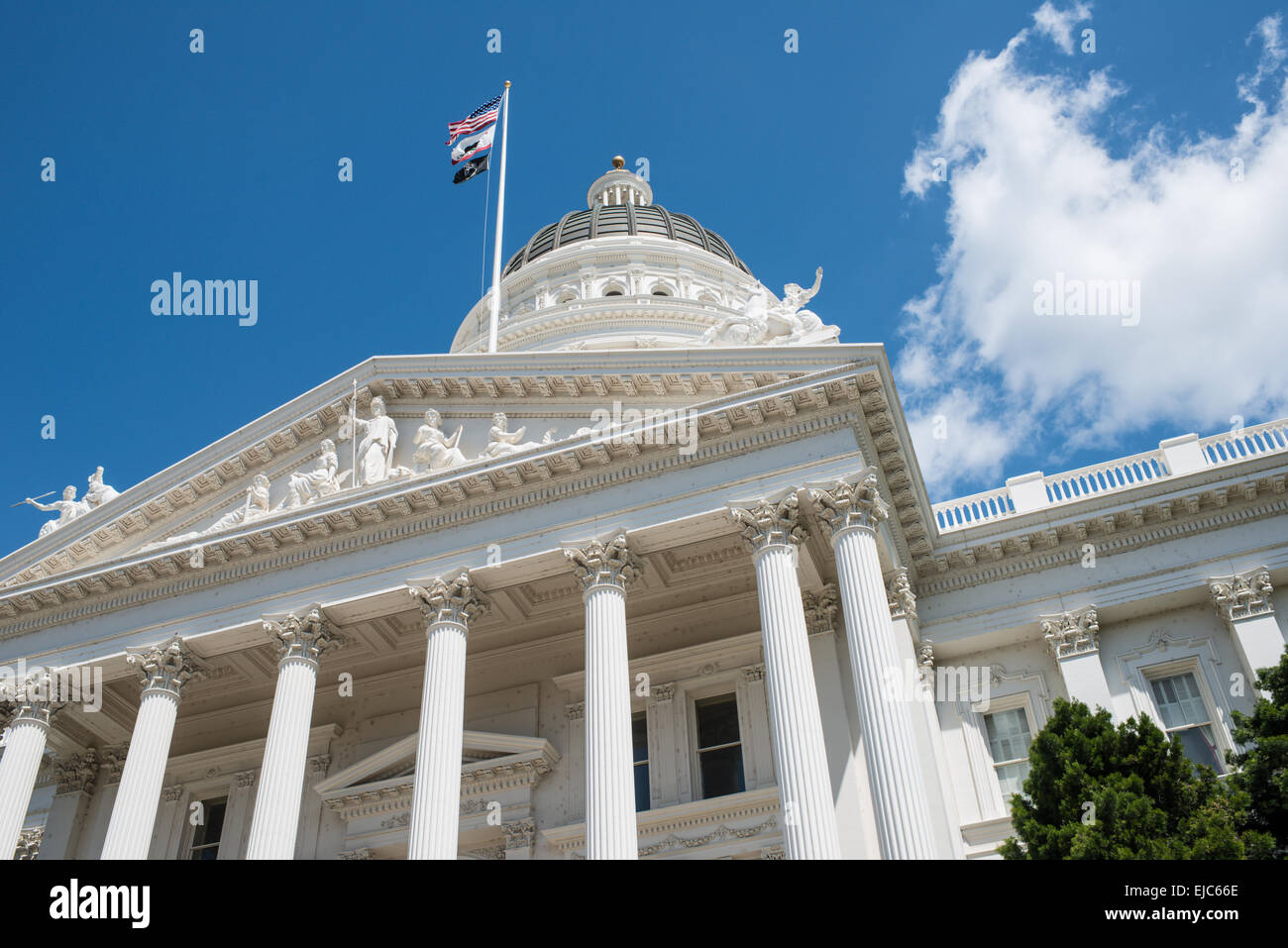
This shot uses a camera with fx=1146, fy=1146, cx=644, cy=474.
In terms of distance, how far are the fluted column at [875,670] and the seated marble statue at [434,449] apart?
7083mm

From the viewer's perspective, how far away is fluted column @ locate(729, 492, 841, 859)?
1520 centimetres

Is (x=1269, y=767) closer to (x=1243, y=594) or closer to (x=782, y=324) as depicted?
(x=1243, y=594)

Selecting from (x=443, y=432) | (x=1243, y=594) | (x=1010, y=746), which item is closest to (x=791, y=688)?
(x=1010, y=746)

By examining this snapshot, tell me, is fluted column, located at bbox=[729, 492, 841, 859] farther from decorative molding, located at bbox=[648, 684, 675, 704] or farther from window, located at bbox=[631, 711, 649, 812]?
window, located at bbox=[631, 711, 649, 812]

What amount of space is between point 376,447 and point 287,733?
576 cm

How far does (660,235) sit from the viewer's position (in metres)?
50.1

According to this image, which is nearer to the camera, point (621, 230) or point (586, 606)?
point (586, 606)

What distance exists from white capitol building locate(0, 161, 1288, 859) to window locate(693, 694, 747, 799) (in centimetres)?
8

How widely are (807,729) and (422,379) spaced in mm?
10930

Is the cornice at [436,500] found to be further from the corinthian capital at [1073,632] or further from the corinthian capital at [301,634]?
the corinthian capital at [1073,632]

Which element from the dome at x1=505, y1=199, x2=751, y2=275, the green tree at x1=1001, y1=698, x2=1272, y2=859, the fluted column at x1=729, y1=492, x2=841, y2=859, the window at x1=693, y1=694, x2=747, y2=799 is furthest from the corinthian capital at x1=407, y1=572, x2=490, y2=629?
the dome at x1=505, y1=199, x2=751, y2=275

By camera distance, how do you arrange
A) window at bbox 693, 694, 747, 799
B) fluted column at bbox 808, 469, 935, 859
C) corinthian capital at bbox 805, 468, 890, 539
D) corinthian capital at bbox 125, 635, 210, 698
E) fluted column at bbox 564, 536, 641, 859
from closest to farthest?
fluted column at bbox 808, 469, 935, 859 < fluted column at bbox 564, 536, 641, 859 < corinthian capital at bbox 805, 468, 890, 539 < corinthian capital at bbox 125, 635, 210, 698 < window at bbox 693, 694, 747, 799

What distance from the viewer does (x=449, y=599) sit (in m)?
19.8
